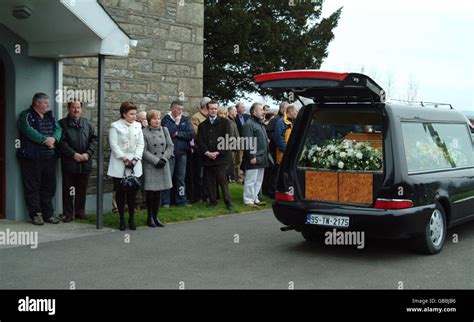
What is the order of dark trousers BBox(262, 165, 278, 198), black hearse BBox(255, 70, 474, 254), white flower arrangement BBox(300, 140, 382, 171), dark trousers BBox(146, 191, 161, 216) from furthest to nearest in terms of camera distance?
dark trousers BBox(262, 165, 278, 198)
dark trousers BBox(146, 191, 161, 216)
white flower arrangement BBox(300, 140, 382, 171)
black hearse BBox(255, 70, 474, 254)

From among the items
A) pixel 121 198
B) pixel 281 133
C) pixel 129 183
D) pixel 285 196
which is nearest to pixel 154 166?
pixel 129 183

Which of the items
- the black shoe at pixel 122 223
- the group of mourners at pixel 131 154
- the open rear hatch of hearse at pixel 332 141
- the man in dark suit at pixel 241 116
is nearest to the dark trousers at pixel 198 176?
the group of mourners at pixel 131 154

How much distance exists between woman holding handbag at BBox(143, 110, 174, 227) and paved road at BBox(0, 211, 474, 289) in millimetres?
529

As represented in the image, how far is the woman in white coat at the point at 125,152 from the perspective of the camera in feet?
33.8

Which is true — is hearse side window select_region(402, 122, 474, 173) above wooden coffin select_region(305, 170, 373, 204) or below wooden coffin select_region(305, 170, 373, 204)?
above

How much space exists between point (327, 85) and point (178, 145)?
5.14 meters

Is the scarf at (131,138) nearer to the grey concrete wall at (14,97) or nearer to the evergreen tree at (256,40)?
the grey concrete wall at (14,97)

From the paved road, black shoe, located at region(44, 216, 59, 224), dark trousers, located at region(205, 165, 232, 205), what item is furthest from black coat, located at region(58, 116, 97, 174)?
dark trousers, located at region(205, 165, 232, 205)

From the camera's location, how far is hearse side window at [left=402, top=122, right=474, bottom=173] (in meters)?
8.43

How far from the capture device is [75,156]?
35.4 ft

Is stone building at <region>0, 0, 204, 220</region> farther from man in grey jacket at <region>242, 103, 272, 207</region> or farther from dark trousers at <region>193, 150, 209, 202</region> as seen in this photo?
man in grey jacket at <region>242, 103, 272, 207</region>

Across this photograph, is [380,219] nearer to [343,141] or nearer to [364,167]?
[364,167]

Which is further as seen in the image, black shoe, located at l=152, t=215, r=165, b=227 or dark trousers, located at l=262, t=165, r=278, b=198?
dark trousers, located at l=262, t=165, r=278, b=198
